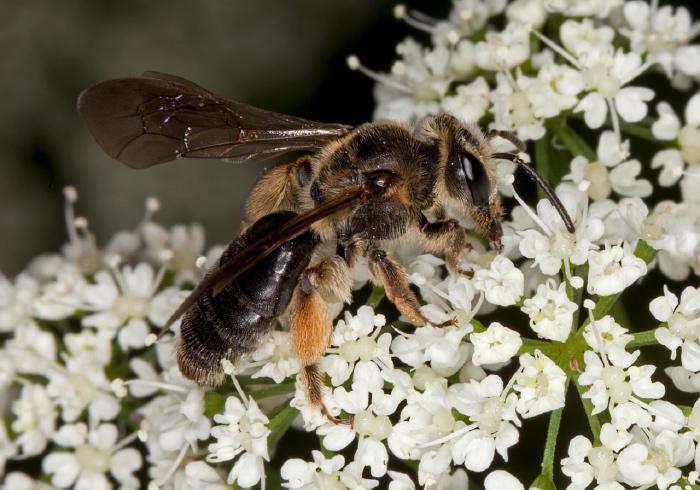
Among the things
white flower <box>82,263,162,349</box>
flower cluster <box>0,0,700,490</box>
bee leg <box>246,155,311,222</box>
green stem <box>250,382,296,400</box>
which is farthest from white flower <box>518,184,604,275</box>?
white flower <box>82,263,162,349</box>

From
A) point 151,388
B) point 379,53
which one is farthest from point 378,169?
point 379,53

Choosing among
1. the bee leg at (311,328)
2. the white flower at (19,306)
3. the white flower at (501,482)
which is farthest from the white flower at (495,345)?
the white flower at (19,306)

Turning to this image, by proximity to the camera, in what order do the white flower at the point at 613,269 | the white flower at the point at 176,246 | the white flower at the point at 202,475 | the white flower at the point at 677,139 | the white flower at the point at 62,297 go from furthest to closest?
the white flower at the point at 176,246, the white flower at the point at 62,297, the white flower at the point at 677,139, the white flower at the point at 202,475, the white flower at the point at 613,269

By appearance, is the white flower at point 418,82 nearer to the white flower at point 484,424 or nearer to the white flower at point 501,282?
the white flower at point 501,282

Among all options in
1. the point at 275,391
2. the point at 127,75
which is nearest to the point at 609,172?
the point at 275,391

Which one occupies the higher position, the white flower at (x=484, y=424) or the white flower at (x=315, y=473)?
the white flower at (x=484, y=424)

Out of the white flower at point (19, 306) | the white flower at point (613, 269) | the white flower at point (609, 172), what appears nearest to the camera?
the white flower at point (613, 269)

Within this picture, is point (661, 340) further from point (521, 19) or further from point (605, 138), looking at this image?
point (521, 19)
